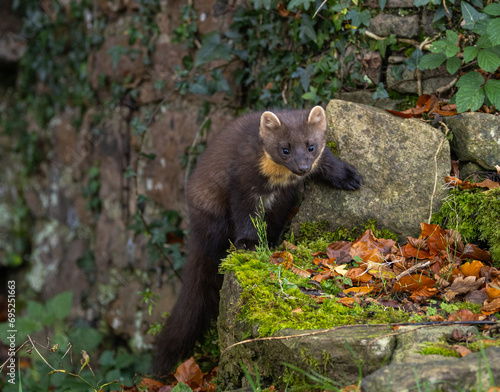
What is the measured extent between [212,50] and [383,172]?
2.05 metres

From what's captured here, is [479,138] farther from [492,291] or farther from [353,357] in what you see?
[353,357]

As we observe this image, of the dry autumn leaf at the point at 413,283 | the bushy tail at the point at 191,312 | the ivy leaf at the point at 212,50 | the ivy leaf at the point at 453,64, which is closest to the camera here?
the dry autumn leaf at the point at 413,283

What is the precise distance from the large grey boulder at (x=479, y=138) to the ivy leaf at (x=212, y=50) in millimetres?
2142

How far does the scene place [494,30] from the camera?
329 centimetres

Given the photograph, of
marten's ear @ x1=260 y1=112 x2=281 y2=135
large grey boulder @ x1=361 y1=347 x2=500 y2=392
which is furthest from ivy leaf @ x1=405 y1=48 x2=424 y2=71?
large grey boulder @ x1=361 y1=347 x2=500 y2=392

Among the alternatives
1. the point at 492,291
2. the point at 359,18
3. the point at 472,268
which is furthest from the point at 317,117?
the point at 492,291

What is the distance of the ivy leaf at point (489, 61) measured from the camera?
3.44 m

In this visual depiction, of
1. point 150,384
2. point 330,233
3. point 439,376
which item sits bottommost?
point 150,384

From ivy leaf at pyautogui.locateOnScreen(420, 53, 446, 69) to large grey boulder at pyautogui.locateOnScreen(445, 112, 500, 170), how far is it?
0.40 m

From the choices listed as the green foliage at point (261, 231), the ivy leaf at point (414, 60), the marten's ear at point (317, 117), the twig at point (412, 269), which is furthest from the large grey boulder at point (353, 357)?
the ivy leaf at point (414, 60)

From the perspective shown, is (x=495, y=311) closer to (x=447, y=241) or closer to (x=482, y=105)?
(x=447, y=241)

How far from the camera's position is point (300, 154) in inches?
138

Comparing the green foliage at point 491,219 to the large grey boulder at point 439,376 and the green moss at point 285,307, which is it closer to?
the green moss at point 285,307

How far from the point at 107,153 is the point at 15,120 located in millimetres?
2456
